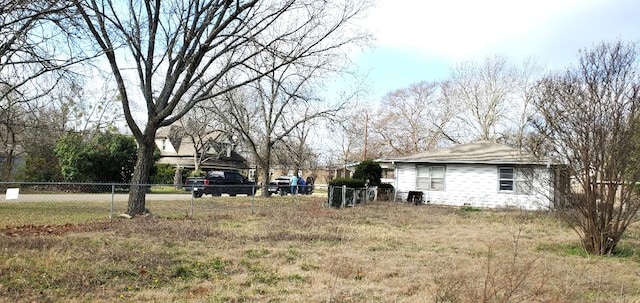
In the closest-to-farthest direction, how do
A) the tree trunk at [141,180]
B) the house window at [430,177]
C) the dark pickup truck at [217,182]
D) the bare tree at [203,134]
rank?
the tree trunk at [141,180], the house window at [430,177], the dark pickup truck at [217,182], the bare tree at [203,134]

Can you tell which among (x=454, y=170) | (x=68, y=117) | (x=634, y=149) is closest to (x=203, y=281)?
(x=634, y=149)

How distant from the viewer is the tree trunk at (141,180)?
15.4 meters

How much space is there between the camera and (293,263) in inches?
328

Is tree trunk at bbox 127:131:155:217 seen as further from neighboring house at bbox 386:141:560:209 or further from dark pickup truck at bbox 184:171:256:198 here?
neighboring house at bbox 386:141:560:209

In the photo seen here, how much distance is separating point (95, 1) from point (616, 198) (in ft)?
46.4

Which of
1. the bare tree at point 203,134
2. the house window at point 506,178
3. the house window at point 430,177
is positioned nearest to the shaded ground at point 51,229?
the house window at point 430,177

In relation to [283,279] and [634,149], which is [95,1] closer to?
[283,279]

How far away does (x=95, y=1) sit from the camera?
14180mm

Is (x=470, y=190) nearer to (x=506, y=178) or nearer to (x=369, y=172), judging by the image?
(x=506, y=178)

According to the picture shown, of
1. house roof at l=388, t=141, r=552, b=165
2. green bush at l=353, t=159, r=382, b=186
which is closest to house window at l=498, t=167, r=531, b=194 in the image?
house roof at l=388, t=141, r=552, b=165

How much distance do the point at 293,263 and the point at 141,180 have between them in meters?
9.27

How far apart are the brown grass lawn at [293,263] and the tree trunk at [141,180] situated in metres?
0.81

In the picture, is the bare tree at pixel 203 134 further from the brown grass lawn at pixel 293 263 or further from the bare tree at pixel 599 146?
the bare tree at pixel 599 146

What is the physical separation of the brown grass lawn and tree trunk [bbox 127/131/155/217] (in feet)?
2.67
